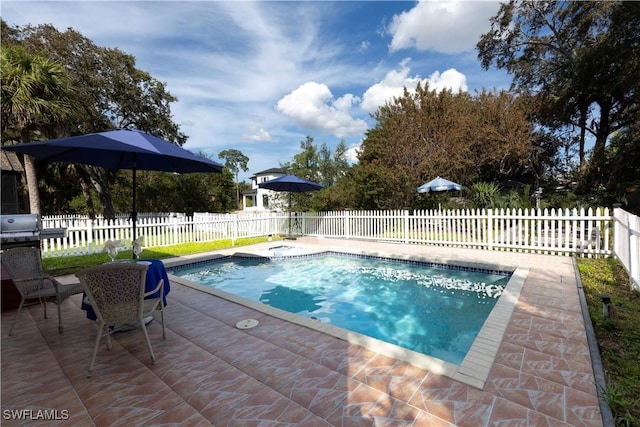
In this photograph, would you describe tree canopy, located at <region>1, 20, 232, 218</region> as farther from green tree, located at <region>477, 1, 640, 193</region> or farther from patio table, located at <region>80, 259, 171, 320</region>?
green tree, located at <region>477, 1, 640, 193</region>

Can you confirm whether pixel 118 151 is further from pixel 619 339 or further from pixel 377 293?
pixel 619 339

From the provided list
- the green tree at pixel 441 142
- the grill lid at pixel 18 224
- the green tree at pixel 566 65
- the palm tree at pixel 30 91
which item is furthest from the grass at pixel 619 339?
the palm tree at pixel 30 91

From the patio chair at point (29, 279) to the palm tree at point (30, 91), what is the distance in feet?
26.9

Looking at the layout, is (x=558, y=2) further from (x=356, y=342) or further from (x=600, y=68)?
(x=356, y=342)

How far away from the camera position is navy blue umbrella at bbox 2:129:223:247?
3.34 metres

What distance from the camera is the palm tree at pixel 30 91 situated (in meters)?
8.98

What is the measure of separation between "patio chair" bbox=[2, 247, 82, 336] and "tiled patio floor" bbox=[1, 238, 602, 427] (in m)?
0.43

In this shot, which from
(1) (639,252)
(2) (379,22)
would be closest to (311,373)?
(1) (639,252)

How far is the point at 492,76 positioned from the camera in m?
17.5

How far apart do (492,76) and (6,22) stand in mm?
25696

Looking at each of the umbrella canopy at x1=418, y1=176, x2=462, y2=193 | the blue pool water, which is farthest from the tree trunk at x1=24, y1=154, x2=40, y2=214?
the umbrella canopy at x1=418, y1=176, x2=462, y2=193

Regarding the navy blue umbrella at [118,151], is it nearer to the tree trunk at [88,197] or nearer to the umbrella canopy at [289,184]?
the umbrella canopy at [289,184]

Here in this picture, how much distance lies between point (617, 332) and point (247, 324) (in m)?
4.28

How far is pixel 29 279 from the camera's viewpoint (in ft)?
11.8
